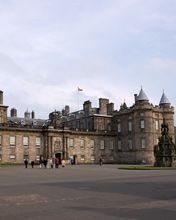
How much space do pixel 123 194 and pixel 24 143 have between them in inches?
2458

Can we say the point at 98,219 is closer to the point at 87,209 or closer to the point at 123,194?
the point at 87,209

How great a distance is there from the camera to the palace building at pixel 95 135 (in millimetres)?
76375

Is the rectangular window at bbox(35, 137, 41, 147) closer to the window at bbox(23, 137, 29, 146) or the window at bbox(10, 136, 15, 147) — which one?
the window at bbox(23, 137, 29, 146)

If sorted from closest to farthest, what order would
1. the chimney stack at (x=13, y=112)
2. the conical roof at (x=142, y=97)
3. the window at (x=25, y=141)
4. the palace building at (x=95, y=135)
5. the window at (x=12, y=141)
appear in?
1. the window at (x=12, y=141)
2. the palace building at (x=95, y=135)
3. the window at (x=25, y=141)
4. the conical roof at (x=142, y=97)
5. the chimney stack at (x=13, y=112)

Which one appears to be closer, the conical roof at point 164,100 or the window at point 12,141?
the window at point 12,141

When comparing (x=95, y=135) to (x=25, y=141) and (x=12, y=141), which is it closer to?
(x=25, y=141)

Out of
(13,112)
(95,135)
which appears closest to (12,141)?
(13,112)

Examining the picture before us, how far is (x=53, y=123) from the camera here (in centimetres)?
8169

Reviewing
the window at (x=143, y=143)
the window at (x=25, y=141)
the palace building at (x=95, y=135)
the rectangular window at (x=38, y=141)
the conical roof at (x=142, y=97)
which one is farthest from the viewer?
the conical roof at (x=142, y=97)

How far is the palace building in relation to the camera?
76375mm

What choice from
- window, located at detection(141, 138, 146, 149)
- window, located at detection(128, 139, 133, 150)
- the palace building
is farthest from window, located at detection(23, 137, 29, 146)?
window, located at detection(141, 138, 146, 149)

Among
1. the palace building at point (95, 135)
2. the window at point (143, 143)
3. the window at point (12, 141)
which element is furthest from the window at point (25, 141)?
the window at point (143, 143)

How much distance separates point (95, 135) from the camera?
283 feet

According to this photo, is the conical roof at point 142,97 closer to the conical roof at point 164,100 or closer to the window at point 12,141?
the conical roof at point 164,100
